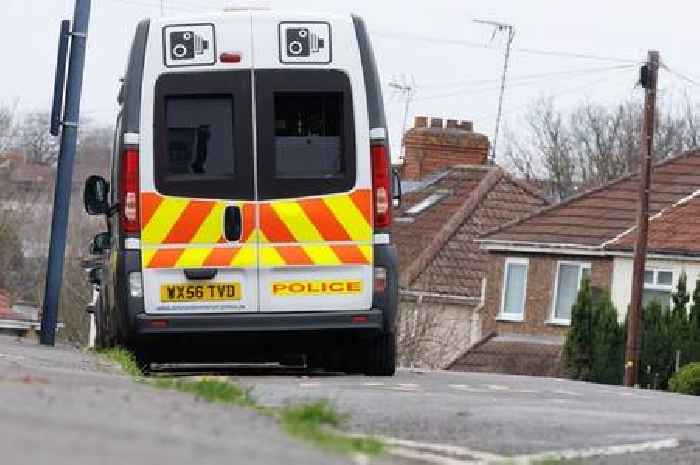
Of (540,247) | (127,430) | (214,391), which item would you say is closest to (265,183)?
(214,391)

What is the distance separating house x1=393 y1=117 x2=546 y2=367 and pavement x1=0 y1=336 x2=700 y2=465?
3499 centimetres

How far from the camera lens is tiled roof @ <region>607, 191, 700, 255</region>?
1960 inches

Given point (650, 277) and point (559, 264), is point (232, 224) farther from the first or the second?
point (559, 264)

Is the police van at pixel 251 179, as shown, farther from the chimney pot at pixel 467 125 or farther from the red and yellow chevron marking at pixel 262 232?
the chimney pot at pixel 467 125

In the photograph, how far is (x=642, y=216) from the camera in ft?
143

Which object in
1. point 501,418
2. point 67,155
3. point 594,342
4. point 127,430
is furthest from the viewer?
point 594,342

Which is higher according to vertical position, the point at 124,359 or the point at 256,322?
the point at 256,322

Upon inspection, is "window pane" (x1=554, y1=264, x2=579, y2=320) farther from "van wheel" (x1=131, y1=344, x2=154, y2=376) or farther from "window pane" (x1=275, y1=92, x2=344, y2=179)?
"window pane" (x1=275, y1=92, x2=344, y2=179)

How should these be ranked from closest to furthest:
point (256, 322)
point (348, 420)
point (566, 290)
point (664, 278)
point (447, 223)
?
point (348, 420) < point (256, 322) < point (664, 278) < point (566, 290) < point (447, 223)

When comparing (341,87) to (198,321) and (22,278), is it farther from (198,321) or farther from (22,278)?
(22,278)

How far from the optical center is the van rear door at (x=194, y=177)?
17.0 meters

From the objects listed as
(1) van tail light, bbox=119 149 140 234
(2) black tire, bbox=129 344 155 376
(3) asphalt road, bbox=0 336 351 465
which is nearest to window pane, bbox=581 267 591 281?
(2) black tire, bbox=129 344 155 376

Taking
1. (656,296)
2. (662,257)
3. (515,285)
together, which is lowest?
(515,285)

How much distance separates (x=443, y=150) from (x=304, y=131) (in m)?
44.4
